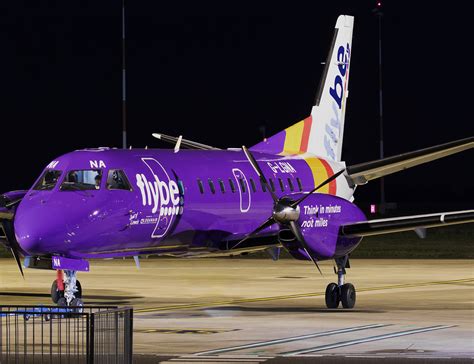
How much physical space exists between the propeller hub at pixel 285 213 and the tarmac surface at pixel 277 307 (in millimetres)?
1686

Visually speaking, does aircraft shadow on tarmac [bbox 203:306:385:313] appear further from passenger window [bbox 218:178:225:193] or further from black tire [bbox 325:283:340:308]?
passenger window [bbox 218:178:225:193]

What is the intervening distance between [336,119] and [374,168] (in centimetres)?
456

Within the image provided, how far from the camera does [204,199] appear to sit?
25203 mm

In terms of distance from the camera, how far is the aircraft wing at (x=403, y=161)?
82.9 feet

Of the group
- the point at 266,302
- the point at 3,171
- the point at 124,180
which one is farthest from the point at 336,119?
the point at 3,171

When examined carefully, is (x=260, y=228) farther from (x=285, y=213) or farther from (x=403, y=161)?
(x=403, y=161)

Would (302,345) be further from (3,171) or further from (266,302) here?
(3,171)

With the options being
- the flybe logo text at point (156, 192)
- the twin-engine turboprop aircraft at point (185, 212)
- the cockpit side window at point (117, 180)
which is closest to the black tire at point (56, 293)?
the twin-engine turboprop aircraft at point (185, 212)

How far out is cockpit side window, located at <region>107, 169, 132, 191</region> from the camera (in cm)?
2275

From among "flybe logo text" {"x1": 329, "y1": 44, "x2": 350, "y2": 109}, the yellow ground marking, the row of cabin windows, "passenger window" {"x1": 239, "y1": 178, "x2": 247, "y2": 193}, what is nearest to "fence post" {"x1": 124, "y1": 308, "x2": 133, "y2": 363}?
the yellow ground marking

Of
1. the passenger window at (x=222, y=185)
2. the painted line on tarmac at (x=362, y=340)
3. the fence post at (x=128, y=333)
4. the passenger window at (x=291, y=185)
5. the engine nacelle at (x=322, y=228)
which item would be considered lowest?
the painted line on tarmac at (x=362, y=340)

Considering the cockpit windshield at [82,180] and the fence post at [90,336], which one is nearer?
the fence post at [90,336]

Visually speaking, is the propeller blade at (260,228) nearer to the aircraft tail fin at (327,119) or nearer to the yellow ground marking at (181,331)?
the yellow ground marking at (181,331)

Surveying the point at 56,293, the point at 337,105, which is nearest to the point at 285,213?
the point at 56,293
